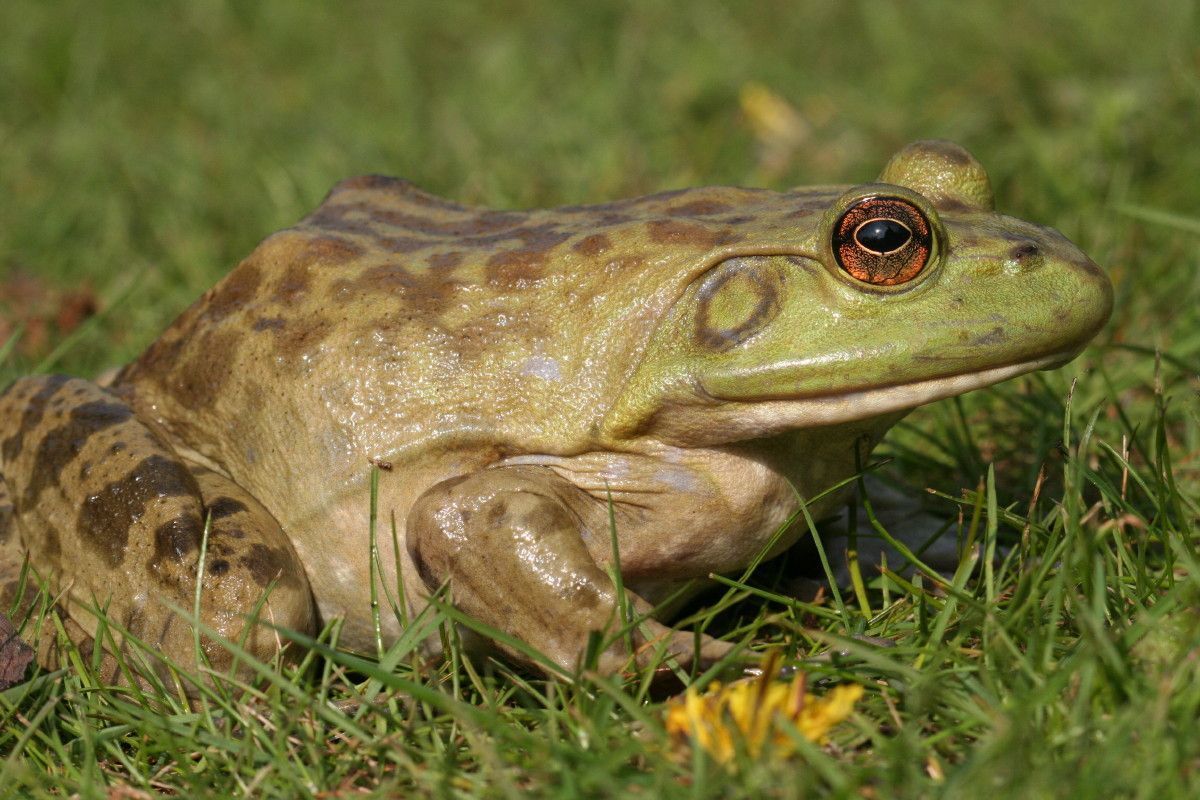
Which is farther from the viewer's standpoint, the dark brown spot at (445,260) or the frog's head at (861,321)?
the dark brown spot at (445,260)

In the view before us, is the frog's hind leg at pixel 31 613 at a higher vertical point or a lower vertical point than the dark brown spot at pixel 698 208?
lower

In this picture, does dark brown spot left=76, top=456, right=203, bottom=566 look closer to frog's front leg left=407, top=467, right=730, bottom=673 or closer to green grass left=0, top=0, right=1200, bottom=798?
green grass left=0, top=0, right=1200, bottom=798

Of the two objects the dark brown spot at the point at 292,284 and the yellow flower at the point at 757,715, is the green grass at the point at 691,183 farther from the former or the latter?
the dark brown spot at the point at 292,284

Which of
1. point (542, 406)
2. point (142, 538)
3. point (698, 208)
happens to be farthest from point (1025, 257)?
point (142, 538)

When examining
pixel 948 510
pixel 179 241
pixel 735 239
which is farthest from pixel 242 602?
pixel 179 241

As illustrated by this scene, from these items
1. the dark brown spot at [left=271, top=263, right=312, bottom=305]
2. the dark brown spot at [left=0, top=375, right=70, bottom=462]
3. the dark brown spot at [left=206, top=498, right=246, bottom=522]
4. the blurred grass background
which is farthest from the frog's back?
the blurred grass background

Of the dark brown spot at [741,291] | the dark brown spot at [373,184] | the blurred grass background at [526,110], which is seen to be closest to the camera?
the dark brown spot at [741,291]

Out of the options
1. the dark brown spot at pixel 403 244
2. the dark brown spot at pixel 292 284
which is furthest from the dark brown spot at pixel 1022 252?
the dark brown spot at pixel 292 284

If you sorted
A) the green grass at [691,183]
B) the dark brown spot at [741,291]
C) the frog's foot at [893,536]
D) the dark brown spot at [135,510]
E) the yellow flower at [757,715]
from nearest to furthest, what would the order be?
the yellow flower at [757,715], the green grass at [691,183], the dark brown spot at [741,291], the dark brown spot at [135,510], the frog's foot at [893,536]
